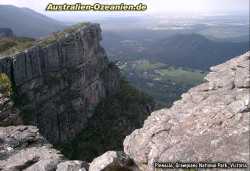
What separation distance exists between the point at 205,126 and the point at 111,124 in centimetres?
11584

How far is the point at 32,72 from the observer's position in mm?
127750

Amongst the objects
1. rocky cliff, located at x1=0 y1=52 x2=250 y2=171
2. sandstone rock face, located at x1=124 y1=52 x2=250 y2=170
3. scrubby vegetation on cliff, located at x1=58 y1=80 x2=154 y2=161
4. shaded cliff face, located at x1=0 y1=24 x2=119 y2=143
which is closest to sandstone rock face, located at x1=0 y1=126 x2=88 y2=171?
rocky cliff, located at x1=0 y1=52 x2=250 y2=171

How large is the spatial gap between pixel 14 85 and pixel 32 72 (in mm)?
9370

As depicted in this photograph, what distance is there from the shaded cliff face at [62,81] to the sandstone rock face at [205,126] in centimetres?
8889

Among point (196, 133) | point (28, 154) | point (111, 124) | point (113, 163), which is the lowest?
point (111, 124)

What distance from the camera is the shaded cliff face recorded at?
123 metres

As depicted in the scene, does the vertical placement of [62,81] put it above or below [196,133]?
below

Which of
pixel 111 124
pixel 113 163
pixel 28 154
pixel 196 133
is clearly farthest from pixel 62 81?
pixel 196 133

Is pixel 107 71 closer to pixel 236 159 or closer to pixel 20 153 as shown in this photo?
pixel 20 153

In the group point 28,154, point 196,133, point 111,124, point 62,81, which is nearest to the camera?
point 196,133

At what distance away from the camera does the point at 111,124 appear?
144000 millimetres

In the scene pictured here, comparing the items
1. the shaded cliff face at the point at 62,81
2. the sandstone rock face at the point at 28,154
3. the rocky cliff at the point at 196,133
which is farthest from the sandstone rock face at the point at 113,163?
the shaded cliff face at the point at 62,81

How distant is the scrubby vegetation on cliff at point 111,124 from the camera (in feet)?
420

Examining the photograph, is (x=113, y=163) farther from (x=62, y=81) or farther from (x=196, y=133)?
(x=62, y=81)
